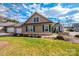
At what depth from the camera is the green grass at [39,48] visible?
5.33 m

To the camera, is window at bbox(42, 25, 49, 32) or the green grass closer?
the green grass

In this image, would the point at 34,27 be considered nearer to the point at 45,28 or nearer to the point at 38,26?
the point at 38,26

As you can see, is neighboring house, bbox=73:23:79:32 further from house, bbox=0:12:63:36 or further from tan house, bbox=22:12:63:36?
tan house, bbox=22:12:63:36

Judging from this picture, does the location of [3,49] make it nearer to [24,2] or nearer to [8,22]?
[8,22]

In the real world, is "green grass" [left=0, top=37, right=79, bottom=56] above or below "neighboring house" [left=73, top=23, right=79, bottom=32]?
below

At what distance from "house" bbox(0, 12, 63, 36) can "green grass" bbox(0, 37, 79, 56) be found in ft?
0.48

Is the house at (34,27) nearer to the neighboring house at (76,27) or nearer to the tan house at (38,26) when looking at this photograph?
the tan house at (38,26)

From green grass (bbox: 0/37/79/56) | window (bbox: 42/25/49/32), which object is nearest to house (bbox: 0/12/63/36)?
window (bbox: 42/25/49/32)

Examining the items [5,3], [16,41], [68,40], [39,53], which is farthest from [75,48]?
[5,3]

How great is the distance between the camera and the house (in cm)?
546

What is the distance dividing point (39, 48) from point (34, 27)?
0.38 meters

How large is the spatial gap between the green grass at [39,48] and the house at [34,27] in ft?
0.48

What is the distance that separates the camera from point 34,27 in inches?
218

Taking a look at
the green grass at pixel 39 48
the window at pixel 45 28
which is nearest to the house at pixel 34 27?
the window at pixel 45 28
